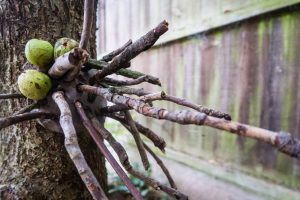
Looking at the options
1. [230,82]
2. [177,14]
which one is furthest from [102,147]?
[177,14]

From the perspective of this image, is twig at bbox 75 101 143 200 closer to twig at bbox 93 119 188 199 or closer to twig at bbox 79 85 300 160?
twig at bbox 93 119 188 199

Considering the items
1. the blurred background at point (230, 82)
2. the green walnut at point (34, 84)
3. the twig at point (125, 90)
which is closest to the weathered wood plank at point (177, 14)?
the blurred background at point (230, 82)

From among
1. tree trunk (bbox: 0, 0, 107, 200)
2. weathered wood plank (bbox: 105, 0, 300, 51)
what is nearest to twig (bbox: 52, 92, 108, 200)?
tree trunk (bbox: 0, 0, 107, 200)

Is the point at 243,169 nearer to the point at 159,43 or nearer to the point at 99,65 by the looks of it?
the point at 159,43

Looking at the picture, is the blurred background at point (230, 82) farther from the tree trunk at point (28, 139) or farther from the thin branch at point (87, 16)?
the thin branch at point (87, 16)

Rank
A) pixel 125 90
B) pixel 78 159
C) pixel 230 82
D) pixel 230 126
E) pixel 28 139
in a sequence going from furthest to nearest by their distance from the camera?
pixel 230 82 < pixel 28 139 < pixel 125 90 < pixel 78 159 < pixel 230 126

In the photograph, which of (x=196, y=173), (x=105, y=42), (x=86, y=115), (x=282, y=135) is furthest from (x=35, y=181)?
(x=105, y=42)

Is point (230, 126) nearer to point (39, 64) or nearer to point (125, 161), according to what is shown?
point (125, 161)
